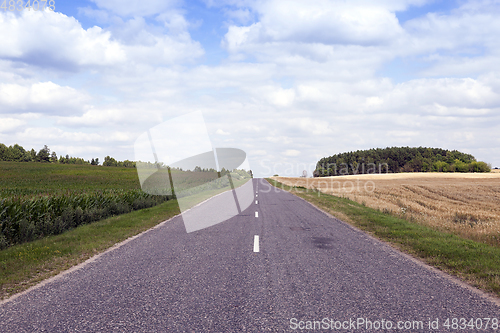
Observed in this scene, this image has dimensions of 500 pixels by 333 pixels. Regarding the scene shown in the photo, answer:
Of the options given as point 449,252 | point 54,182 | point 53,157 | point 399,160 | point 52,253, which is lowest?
point 449,252

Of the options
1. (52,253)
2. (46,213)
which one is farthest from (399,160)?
(52,253)

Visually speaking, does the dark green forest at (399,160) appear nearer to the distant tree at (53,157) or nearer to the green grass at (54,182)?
the green grass at (54,182)

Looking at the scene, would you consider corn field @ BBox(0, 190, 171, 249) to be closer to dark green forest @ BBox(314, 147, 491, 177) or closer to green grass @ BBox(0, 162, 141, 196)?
green grass @ BBox(0, 162, 141, 196)

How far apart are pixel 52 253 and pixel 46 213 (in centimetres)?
472

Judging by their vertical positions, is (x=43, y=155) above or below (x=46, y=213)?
above

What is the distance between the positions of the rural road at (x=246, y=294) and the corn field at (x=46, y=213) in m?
4.74

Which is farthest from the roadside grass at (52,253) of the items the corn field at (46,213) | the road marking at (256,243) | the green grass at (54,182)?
the green grass at (54,182)

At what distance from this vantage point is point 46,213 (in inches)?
486

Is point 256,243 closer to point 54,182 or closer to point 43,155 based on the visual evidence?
point 54,182

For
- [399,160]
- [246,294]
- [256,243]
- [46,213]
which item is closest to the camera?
[246,294]

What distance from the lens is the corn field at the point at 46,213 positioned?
10695mm

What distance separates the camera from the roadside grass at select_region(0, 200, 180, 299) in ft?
20.6

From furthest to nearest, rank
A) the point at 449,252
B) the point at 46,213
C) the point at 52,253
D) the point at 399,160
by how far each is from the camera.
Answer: the point at 399,160
the point at 46,213
the point at 52,253
the point at 449,252

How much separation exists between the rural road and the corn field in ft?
15.6
